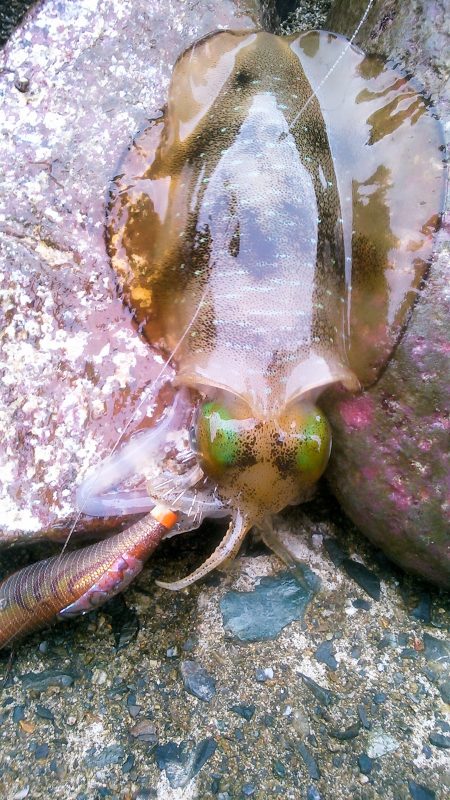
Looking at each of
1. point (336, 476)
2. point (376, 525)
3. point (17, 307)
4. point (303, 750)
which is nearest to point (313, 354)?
point (336, 476)

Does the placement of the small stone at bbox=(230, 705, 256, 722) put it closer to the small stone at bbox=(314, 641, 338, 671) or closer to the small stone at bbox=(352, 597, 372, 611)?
the small stone at bbox=(314, 641, 338, 671)

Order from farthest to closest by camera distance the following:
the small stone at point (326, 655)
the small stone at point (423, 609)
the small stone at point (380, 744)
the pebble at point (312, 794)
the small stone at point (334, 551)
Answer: the small stone at point (334, 551)
the small stone at point (423, 609)
the small stone at point (326, 655)
the small stone at point (380, 744)
the pebble at point (312, 794)

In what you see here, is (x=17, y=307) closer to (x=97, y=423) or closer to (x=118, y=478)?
(x=97, y=423)

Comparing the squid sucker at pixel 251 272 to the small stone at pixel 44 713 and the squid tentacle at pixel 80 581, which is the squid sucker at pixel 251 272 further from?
the small stone at pixel 44 713

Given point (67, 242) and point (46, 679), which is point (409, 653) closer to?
point (46, 679)

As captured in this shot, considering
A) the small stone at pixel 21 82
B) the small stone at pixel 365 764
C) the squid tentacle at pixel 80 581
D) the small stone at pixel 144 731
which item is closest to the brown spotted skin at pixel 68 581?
the squid tentacle at pixel 80 581

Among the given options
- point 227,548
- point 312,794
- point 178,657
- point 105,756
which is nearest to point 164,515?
point 227,548
